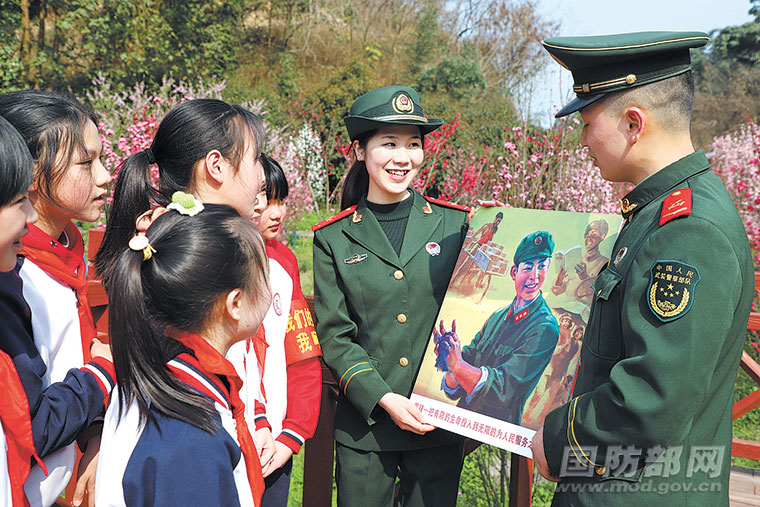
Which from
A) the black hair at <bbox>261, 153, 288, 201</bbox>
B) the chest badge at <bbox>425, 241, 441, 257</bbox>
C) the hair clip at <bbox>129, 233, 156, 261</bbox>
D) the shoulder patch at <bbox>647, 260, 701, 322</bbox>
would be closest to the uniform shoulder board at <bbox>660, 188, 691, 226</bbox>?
the shoulder patch at <bbox>647, 260, 701, 322</bbox>

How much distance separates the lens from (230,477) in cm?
128

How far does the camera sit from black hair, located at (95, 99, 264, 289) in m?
1.83

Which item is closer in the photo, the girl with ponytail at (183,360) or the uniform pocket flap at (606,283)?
the girl with ponytail at (183,360)

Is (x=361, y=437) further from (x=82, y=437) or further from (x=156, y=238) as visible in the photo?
(x=156, y=238)

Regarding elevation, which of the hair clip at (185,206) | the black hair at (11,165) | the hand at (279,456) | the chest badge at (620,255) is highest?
the black hair at (11,165)

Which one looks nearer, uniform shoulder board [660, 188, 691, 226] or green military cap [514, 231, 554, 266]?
uniform shoulder board [660, 188, 691, 226]

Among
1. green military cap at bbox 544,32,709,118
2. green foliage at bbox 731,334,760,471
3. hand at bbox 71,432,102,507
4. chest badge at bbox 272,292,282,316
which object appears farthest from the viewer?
green foliage at bbox 731,334,760,471

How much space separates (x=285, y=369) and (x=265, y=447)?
30 cm

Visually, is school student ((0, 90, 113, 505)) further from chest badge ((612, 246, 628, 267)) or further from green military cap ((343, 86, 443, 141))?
chest badge ((612, 246, 628, 267))

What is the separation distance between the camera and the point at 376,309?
2.21 meters

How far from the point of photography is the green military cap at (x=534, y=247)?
191cm

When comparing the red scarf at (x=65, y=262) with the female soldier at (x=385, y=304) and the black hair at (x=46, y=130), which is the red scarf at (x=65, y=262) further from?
the female soldier at (x=385, y=304)

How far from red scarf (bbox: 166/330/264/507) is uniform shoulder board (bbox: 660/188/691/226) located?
1.14 m

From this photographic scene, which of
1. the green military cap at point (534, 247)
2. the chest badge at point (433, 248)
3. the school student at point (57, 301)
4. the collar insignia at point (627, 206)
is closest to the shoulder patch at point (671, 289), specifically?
the collar insignia at point (627, 206)
